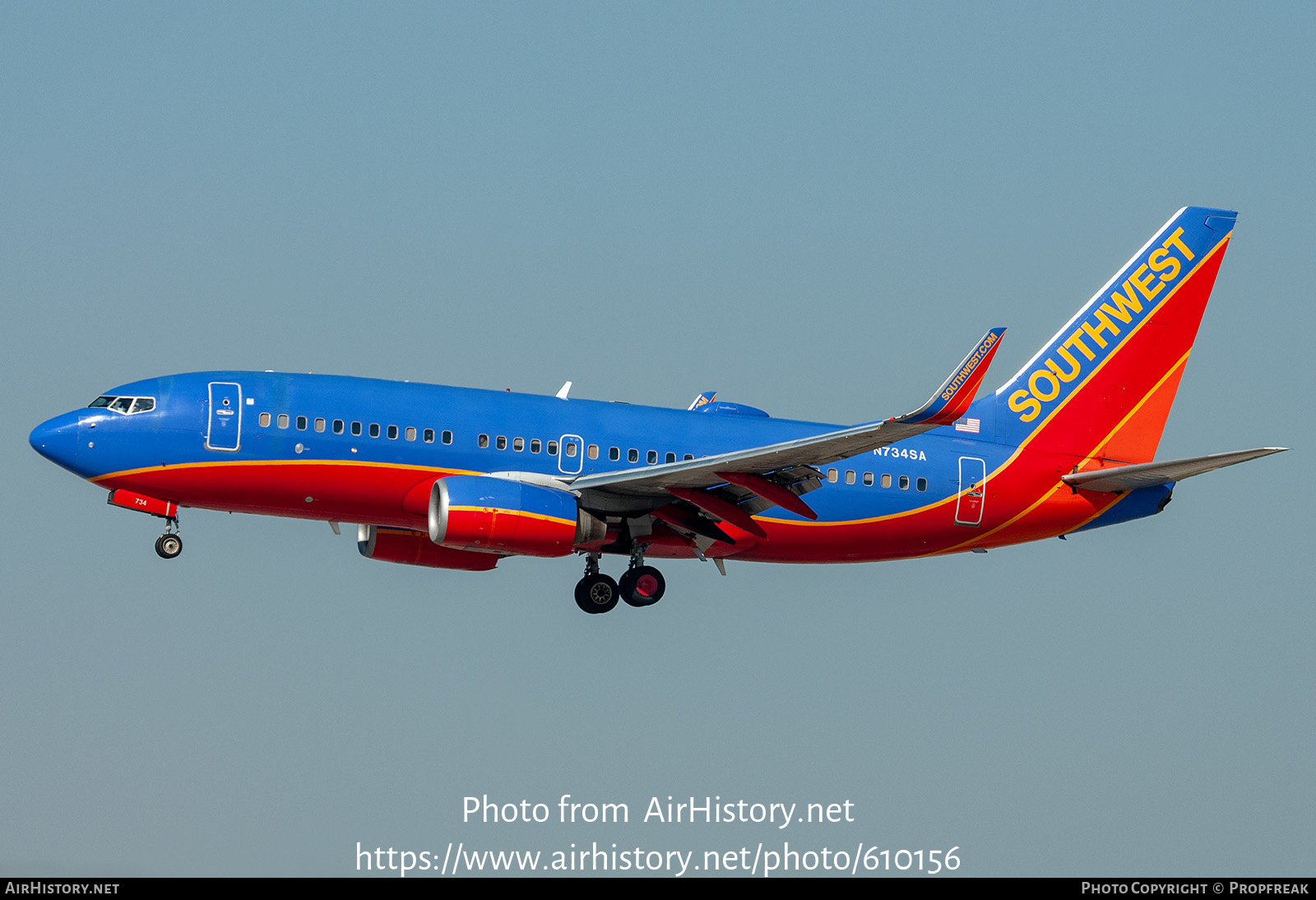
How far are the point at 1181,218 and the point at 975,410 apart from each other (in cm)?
910

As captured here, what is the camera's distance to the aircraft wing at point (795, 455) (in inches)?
1325

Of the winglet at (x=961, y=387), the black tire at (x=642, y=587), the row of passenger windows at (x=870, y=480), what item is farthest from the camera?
the row of passenger windows at (x=870, y=480)

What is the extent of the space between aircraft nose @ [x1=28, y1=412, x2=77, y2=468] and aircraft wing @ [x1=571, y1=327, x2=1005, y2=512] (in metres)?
11.6

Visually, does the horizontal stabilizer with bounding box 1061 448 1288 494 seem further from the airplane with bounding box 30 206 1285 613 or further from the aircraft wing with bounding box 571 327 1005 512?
the aircraft wing with bounding box 571 327 1005 512

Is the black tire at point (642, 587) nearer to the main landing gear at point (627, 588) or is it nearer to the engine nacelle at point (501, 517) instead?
the main landing gear at point (627, 588)

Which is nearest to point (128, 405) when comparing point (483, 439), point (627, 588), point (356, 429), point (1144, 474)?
point (356, 429)

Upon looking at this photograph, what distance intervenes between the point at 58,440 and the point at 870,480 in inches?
780

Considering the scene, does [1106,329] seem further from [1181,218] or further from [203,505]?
[203,505]

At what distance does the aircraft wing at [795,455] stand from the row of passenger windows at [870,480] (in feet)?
7.79

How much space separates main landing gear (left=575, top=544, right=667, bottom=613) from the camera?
138 ft

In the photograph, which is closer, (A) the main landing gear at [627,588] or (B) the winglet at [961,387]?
(B) the winglet at [961,387]

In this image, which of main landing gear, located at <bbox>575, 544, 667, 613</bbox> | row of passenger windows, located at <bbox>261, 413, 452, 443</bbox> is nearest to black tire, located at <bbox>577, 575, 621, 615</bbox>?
main landing gear, located at <bbox>575, 544, 667, 613</bbox>

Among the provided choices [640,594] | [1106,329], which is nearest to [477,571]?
[640,594]

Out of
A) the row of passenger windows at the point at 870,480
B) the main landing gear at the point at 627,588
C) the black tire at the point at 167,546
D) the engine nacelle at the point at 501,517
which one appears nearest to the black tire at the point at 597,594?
the main landing gear at the point at 627,588
